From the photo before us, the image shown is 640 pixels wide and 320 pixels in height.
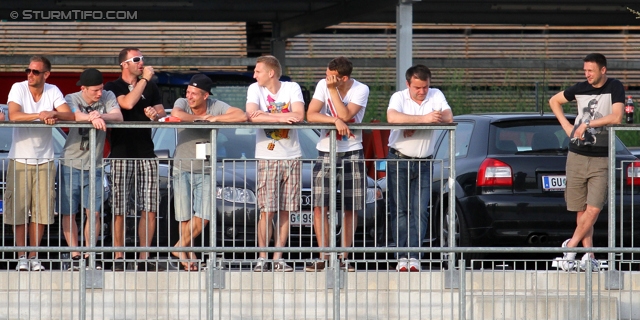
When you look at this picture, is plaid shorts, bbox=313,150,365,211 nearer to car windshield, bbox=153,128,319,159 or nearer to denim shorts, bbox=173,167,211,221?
denim shorts, bbox=173,167,211,221

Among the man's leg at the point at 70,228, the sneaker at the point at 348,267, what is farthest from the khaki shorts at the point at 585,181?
the man's leg at the point at 70,228

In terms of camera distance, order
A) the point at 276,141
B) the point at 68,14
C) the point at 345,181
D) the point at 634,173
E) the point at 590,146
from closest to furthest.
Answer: the point at 345,181 → the point at 276,141 → the point at 590,146 → the point at 634,173 → the point at 68,14

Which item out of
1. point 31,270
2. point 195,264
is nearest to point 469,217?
point 195,264

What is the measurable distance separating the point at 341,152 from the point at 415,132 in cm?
61

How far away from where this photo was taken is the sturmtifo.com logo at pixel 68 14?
2164 cm

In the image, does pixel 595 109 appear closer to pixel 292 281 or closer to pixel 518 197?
pixel 518 197

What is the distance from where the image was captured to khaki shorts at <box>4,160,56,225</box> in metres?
8.62

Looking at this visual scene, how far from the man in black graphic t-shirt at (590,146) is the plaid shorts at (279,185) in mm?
2321

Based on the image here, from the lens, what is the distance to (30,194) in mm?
8703

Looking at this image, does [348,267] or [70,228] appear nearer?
[348,267]

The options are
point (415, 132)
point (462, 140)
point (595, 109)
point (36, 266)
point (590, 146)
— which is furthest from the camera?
→ point (462, 140)

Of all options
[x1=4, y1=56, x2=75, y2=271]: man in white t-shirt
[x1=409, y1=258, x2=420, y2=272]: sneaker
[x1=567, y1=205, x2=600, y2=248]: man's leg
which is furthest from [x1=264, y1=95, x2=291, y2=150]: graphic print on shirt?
[x1=567, y1=205, x2=600, y2=248]: man's leg

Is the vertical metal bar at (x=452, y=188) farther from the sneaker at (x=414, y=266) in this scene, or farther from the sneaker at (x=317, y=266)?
the sneaker at (x=317, y=266)

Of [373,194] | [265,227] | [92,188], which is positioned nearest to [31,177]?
[92,188]
